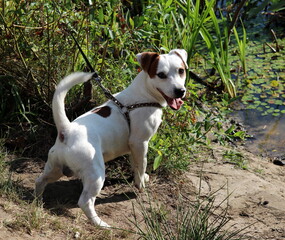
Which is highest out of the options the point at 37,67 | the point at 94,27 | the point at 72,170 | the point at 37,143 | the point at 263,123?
the point at 94,27

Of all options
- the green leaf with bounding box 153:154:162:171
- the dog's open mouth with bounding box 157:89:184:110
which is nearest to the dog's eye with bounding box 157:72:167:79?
the dog's open mouth with bounding box 157:89:184:110

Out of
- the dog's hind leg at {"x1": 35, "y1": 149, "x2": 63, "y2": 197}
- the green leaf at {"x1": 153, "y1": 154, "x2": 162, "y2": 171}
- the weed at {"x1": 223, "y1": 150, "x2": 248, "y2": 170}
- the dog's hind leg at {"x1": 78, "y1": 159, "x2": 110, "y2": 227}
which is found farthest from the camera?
the weed at {"x1": 223, "y1": 150, "x2": 248, "y2": 170}

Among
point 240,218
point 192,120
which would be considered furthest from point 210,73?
point 240,218

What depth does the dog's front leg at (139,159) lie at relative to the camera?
391cm

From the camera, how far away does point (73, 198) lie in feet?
12.9

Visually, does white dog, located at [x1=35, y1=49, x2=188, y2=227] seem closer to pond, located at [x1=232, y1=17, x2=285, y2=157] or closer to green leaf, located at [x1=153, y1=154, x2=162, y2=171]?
green leaf, located at [x1=153, y1=154, x2=162, y2=171]

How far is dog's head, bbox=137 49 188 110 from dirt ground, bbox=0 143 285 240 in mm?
768

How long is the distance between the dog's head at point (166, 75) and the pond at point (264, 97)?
90.4 inches

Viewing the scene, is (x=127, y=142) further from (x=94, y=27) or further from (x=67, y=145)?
(x=94, y=27)

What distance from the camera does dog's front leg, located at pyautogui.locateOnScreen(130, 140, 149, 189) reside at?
391 centimetres

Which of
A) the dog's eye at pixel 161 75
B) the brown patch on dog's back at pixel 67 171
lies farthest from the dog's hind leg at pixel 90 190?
the dog's eye at pixel 161 75

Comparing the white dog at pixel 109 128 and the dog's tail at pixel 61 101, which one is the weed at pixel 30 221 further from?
the dog's tail at pixel 61 101

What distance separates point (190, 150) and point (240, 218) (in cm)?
102

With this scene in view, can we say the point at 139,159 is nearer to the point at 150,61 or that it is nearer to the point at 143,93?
the point at 143,93
